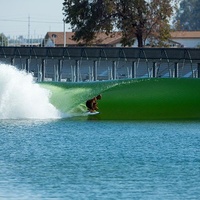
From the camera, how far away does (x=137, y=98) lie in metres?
45.2

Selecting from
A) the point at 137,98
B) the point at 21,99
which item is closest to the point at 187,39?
the point at 137,98

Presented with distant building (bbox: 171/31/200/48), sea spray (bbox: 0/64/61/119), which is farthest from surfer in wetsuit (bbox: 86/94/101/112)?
distant building (bbox: 171/31/200/48)

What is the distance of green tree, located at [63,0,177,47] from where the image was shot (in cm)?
9388

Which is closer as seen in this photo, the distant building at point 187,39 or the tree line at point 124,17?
the tree line at point 124,17

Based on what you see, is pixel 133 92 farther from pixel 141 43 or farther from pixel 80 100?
pixel 141 43

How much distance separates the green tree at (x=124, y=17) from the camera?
93875 mm

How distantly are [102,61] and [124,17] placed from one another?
18.0 m

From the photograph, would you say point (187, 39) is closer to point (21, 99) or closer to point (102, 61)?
point (102, 61)

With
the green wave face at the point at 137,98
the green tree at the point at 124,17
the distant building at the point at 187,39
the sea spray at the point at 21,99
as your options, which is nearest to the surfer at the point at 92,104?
the green wave face at the point at 137,98

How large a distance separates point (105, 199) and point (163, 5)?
243 feet

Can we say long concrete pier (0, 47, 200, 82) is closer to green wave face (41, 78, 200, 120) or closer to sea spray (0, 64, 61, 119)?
green wave face (41, 78, 200, 120)

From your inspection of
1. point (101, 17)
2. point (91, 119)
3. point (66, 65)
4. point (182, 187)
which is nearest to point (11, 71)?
point (91, 119)

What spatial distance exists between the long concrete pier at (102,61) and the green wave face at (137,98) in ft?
60.9

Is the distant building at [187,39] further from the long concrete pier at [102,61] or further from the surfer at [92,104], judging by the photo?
the surfer at [92,104]
